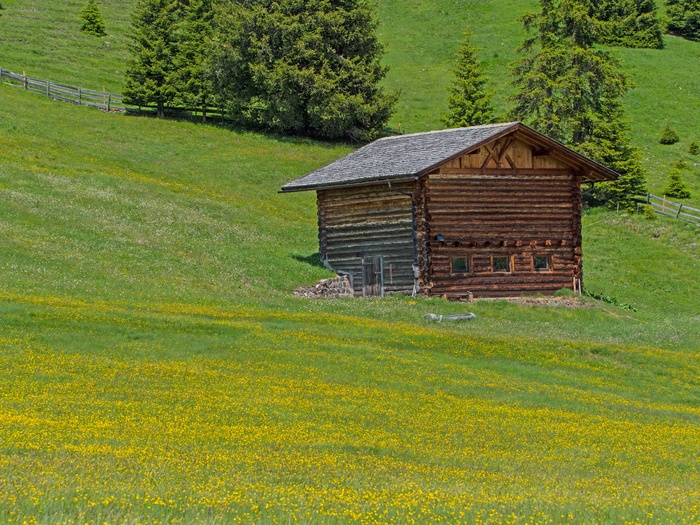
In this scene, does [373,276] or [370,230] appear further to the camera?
[370,230]

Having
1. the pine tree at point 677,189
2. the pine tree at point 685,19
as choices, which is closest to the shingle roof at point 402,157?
the pine tree at point 677,189

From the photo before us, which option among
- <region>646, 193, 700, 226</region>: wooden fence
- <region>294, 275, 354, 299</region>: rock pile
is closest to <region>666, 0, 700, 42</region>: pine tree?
<region>646, 193, 700, 226</region>: wooden fence

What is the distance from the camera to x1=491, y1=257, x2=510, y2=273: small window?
40.5 metres

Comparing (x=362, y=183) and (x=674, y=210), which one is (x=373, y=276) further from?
(x=674, y=210)

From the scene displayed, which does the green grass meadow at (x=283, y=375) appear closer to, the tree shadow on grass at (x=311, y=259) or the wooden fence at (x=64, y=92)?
the tree shadow on grass at (x=311, y=259)

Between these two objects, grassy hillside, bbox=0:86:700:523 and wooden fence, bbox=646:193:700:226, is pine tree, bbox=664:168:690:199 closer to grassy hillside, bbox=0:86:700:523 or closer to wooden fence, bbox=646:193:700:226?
wooden fence, bbox=646:193:700:226

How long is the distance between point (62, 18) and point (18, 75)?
28.0 meters

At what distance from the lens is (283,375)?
2158 centimetres

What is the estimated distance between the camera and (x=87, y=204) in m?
45.8

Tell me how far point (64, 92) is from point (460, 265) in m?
48.7

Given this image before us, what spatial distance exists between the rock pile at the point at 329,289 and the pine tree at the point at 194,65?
38363mm

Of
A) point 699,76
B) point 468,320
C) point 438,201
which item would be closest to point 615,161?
point 438,201

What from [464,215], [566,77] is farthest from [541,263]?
[566,77]

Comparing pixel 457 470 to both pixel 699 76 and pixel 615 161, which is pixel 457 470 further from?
pixel 699 76
